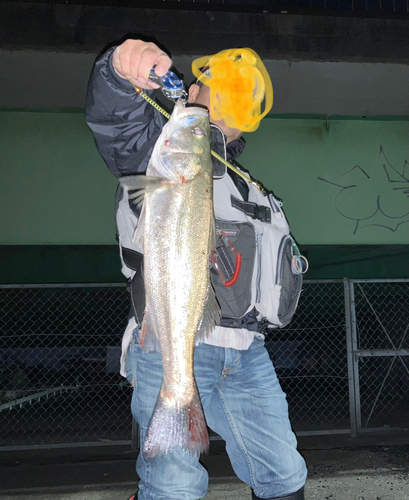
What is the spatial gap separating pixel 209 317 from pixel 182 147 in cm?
64

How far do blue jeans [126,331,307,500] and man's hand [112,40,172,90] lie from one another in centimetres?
104

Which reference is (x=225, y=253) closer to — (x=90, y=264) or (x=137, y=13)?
(x=137, y=13)

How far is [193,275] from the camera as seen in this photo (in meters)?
1.63

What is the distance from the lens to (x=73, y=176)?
5.78 metres

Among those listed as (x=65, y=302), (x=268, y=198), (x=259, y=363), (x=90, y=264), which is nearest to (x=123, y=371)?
(x=259, y=363)

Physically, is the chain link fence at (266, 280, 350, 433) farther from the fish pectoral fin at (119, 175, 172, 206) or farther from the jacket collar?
the fish pectoral fin at (119, 175, 172, 206)

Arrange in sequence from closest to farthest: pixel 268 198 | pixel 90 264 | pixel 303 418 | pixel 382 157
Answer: pixel 268 198 < pixel 382 157 < pixel 303 418 < pixel 90 264

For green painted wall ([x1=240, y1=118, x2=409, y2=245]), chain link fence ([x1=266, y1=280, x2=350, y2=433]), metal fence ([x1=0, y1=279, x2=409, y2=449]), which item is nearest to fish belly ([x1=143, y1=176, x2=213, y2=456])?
metal fence ([x1=0, y1=279, x2=409, y2=449])

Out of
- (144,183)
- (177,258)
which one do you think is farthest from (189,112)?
(177,258)

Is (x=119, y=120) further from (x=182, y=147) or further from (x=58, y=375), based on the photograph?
(x=58, y=375)

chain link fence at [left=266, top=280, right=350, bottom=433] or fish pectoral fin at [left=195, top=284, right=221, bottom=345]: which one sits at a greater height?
fish pectoral fin at [left=195, top=284, right=221, bottom=345]

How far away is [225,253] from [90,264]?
273 inches

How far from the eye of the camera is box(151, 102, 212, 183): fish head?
161 cm

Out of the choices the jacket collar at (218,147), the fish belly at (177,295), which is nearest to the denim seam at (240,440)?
the fish belly at (177,295)
